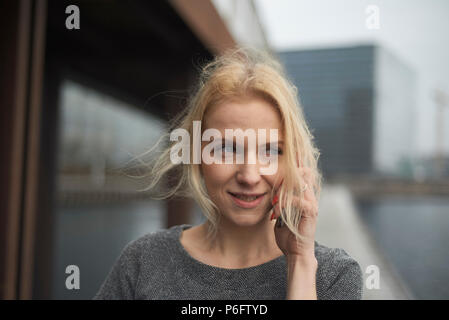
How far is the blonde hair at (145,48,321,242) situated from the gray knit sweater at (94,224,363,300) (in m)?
0.08

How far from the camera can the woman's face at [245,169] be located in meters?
0.59

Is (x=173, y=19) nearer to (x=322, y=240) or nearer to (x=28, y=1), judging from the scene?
(x=28, y=1)

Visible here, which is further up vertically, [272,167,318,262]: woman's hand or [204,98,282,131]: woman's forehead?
[204,98,282,131]: woman's forehead

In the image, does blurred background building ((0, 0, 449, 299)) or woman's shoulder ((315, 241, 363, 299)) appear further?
blurred background building ((0, 0, 449, 299))

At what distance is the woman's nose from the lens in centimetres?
59

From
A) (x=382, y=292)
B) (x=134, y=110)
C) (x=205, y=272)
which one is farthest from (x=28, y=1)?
(x=134, y=110)

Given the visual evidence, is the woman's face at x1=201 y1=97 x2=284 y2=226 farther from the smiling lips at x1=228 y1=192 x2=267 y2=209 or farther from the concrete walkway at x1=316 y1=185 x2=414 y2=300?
the concrete walkway at x1=316 y1=185 x2=414 y2=300

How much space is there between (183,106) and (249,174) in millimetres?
235

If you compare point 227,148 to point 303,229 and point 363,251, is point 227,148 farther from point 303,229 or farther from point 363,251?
point 363,251

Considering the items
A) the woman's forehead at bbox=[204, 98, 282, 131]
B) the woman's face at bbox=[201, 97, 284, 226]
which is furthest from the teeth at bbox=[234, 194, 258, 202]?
the woman's forehead at bbox=[204, 98, 282, 131]

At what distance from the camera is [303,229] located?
56cm

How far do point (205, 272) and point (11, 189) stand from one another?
1032 mm

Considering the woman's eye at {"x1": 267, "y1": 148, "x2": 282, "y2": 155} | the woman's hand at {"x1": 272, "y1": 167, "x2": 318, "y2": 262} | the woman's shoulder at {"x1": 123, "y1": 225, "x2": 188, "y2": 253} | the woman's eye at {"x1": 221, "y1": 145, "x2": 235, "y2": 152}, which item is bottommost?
the woman's shoulder at {"x1": 123, "y1": 225, "x2": 188, "y2": 253}

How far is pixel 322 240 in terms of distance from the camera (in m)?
0.72
